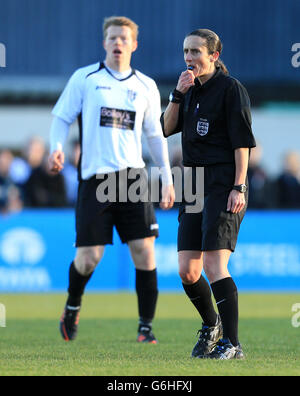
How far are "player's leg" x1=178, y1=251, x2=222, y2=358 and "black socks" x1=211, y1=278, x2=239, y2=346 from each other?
0.99 ft

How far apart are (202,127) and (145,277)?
215 centimetres

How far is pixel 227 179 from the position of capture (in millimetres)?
6785

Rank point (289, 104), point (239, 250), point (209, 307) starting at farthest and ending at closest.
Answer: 1. point (289, 104)
2. point (239, 250)
3. point (209, 307)

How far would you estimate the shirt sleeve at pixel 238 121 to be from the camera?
665 cm

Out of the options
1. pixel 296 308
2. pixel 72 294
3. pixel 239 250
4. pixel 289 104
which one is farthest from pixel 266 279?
pixel 289 104

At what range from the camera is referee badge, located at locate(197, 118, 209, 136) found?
6832 millimetres

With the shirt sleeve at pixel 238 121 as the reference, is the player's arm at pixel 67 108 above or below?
above

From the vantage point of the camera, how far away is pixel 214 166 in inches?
269

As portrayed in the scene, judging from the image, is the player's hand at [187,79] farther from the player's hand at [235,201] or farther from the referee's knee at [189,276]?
the referee's knee at [189,276]

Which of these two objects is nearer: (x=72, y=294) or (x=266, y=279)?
(x=72, y=294)

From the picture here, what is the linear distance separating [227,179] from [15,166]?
960 centimetres

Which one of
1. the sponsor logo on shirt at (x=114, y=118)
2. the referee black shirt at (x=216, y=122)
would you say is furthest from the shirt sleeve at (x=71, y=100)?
the referee black shirt at (x=216, y=122)

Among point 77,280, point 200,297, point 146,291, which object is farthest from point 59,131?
point 200,297

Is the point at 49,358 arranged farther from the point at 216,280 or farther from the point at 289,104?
the point at 289,104
